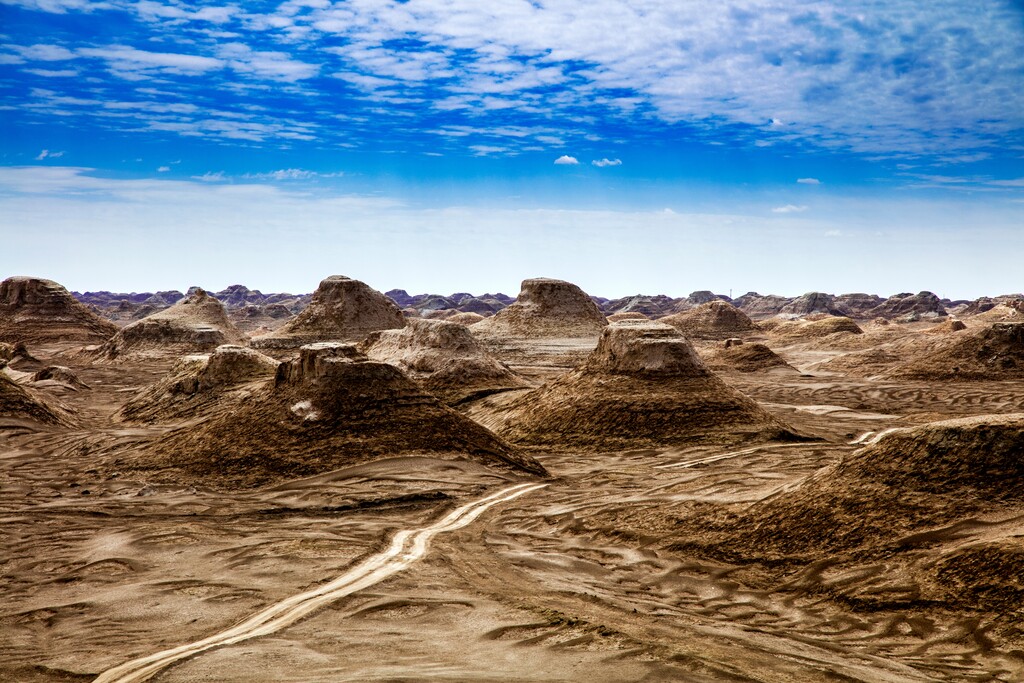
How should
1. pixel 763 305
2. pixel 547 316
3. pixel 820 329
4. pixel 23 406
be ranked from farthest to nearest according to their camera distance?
pixel 763 305 < pixel 820 329 < pixel 547 316 < pixel 23 406

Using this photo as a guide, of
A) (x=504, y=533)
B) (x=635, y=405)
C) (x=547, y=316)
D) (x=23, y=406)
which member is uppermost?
(x=547, y=316)

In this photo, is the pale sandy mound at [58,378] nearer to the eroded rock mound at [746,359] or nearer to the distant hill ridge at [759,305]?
the eroded rock mound at [746,359]

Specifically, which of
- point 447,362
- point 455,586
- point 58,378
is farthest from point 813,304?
point 455,586

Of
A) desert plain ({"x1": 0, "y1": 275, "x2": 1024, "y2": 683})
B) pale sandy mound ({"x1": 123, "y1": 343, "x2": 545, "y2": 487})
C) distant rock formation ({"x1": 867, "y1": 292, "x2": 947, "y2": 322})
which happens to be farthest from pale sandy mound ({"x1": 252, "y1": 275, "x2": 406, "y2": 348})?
distant rock formation ({"x1": 867, "y1": 292, "x2": 947, "y2": 322})

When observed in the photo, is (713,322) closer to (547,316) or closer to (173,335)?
(547,316)

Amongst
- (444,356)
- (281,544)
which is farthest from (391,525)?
(444,356)
